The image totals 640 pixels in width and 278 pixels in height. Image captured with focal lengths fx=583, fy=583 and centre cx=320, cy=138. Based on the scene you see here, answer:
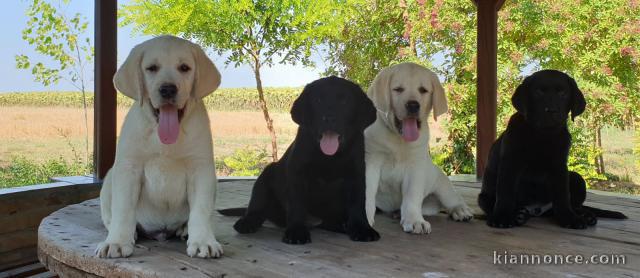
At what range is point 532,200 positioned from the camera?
124 inches

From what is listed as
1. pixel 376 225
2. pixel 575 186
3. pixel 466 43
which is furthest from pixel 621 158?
pixel 376 225

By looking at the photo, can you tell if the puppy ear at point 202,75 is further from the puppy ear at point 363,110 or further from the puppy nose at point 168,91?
the puppy ear at point 363,110

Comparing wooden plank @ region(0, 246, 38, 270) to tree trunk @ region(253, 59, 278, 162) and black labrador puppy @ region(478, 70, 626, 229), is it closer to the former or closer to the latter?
black labrador puppy @ region(478, 70, 626, 229)

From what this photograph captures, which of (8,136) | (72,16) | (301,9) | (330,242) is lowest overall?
(330,242)

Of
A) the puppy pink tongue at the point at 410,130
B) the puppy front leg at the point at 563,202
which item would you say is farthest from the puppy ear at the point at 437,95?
the puppy front leg at the point at 563,202

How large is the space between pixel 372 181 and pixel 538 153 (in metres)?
0.85

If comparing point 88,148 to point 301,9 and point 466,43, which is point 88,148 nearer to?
point 301,9

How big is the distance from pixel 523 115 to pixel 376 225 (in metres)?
0.94

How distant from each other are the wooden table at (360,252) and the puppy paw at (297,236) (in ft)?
0.12

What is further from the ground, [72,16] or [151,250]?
[72,16]

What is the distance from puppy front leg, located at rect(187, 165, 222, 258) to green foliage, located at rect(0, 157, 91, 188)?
505 cm

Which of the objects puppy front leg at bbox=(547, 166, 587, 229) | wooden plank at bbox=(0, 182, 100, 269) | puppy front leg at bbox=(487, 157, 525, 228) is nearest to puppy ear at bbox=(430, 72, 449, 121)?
puppy front leg at bbox=(487, 157, 525, 228)

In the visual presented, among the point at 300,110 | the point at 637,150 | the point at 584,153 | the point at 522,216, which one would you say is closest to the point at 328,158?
the point at 300,110

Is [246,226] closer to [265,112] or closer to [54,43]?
[54,43]
